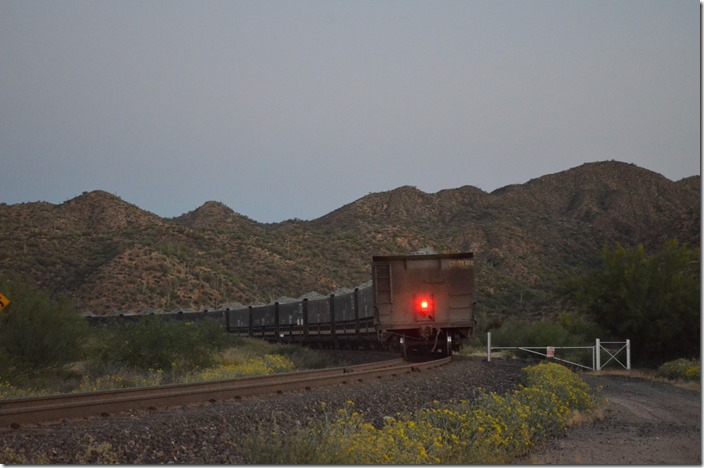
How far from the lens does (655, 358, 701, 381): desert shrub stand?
81.9 feet

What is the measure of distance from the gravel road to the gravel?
0.01 m

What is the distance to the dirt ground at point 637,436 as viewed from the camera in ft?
35.4

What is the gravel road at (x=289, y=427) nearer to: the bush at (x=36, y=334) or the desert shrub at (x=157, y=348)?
the desert shrub at (x=157, y=348)

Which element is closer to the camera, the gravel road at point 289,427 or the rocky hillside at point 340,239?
the gravel road at point 289,427

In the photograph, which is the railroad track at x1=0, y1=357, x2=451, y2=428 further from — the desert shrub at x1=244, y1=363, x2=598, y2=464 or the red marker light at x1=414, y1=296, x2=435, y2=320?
the red marker light at x1=414, y1=296, x2=435, y2=320

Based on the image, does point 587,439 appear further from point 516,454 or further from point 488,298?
point 488,298

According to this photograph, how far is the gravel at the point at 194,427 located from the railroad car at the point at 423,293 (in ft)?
35.6

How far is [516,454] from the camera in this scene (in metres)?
11.0

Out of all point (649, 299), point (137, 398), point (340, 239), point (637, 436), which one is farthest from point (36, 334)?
point (340, 239)

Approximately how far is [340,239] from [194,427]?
86776 mm

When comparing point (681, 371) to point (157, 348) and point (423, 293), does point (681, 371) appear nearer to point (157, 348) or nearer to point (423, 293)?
point (423, 293)

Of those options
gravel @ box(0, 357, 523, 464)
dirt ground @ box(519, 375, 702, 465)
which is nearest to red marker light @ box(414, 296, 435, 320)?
dirt ground @ box(519, 375, 702, 465)

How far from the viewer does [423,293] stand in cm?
2855

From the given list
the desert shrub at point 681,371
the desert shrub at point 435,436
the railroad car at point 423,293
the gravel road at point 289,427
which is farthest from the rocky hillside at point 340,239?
the desert shrub at point 435,436
